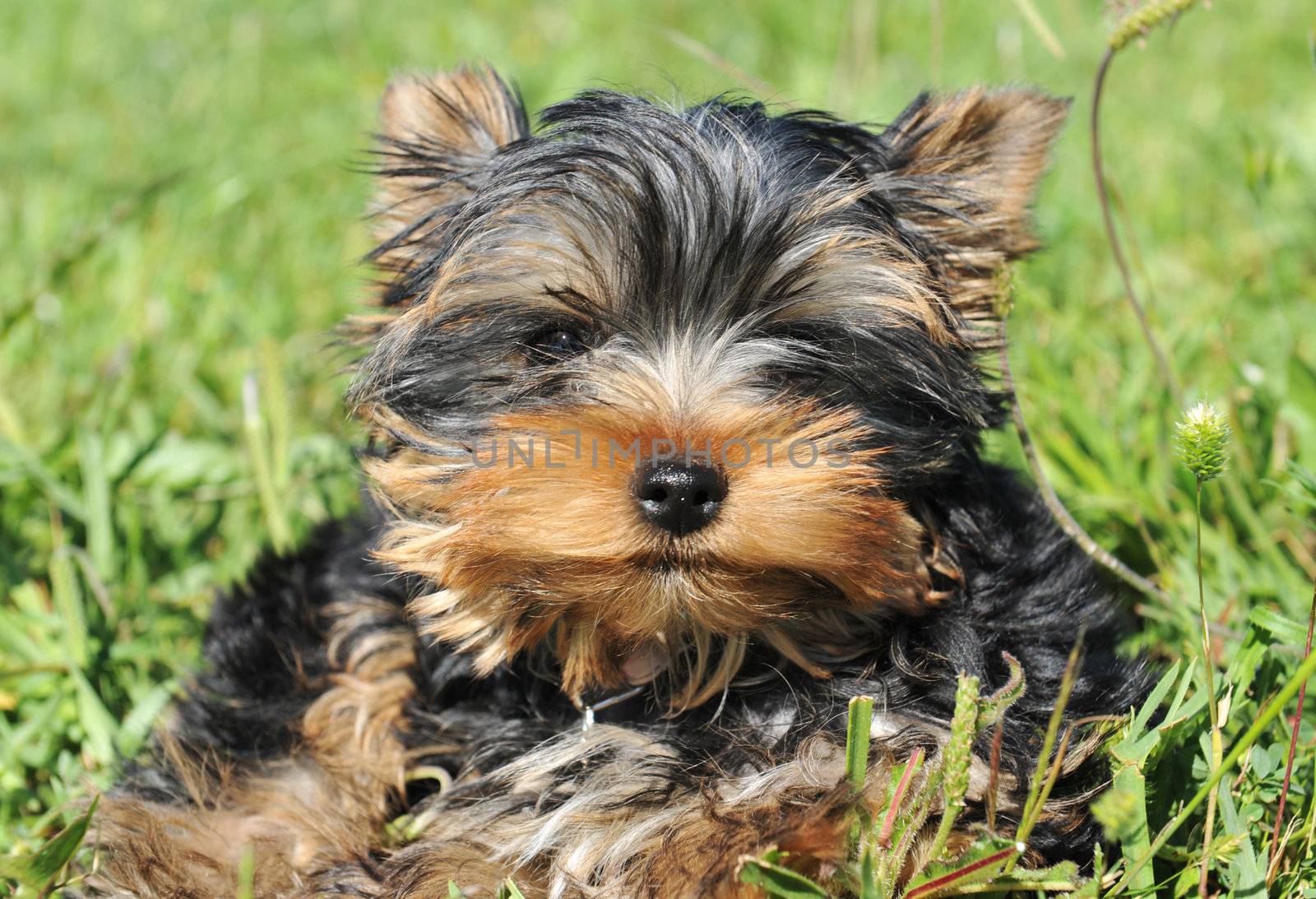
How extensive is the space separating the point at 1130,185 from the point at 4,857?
546 cm

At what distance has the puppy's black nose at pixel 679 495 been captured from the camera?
210 cm

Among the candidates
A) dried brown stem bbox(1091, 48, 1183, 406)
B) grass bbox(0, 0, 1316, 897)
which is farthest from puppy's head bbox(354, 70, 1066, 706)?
grass bbox(0, 0, 1316, 897)

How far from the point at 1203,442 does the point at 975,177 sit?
866 millimetres

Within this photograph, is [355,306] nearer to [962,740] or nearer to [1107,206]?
[1107,206]

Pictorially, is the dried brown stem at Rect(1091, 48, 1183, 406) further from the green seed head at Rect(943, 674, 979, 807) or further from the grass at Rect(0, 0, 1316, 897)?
the green seed head at Rect(943, 674, 979, 807)

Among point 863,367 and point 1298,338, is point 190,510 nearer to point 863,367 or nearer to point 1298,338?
point 863,367

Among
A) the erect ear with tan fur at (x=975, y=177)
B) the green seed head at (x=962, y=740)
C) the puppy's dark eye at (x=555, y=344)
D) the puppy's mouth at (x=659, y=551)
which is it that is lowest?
the green seed head at (x=962, y=740)

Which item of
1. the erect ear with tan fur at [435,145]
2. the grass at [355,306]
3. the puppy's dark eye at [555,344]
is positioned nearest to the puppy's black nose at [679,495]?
the puppy's dark eye at [555,344]

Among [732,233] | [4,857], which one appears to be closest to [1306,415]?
[732,233]

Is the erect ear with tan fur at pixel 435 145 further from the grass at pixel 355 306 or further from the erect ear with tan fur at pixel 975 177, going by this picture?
the erect ear with tan fur at pixel 975 177

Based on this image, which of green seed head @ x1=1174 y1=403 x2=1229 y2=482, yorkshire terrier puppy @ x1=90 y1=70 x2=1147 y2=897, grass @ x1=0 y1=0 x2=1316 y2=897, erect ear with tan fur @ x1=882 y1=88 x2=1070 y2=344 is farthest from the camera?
grass @ x1=0 y1=0 x2=1316 y2=897

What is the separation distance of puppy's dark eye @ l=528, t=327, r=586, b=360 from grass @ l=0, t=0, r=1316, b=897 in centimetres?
94

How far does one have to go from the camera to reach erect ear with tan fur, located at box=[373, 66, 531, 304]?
2744 millimetres

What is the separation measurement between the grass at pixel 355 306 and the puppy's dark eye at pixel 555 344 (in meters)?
0.94
